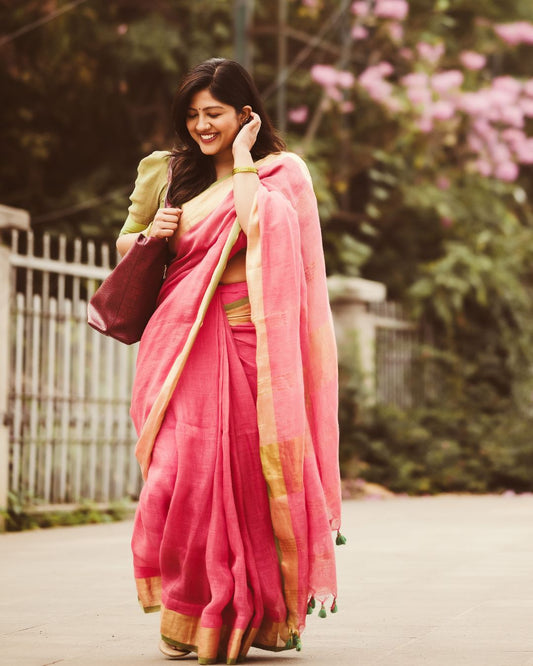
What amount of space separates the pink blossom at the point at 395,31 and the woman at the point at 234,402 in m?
10.4

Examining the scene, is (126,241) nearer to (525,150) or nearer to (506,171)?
(506,171)

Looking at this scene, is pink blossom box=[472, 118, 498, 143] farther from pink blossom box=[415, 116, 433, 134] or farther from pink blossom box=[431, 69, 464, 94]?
pink blossom box=[415, 116, 433, 134]

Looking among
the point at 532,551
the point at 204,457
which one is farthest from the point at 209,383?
the point at 532,551

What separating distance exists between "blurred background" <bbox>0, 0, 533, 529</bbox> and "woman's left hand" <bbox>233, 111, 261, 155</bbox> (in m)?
5.76

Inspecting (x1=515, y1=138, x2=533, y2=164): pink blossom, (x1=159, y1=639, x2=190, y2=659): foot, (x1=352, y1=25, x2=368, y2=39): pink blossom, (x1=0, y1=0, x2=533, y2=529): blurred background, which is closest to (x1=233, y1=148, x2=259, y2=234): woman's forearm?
(x1=159, y1=639, x2=190, y2=659): foot

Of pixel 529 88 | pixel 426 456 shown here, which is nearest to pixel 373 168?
pixel 529 88

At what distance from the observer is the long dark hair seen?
4.40 m

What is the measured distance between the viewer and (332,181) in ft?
46.6

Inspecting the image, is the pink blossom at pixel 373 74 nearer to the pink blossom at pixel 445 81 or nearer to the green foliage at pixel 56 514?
the pink blossom at pixel 445 81

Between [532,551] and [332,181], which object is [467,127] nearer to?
[332,181]

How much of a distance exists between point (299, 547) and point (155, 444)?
1.82 feet

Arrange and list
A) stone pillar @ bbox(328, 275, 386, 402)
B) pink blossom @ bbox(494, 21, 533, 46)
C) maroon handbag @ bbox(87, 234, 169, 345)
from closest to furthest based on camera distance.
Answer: maroon handbag @ bbox(87, 234, 169, 345) < stone pillar @ bbox(328, 275, 386, 402) < pink blossom @ bbox(494, 21, 533, 46)

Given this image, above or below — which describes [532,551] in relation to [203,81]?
below

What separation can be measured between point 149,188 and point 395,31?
10388 mm
